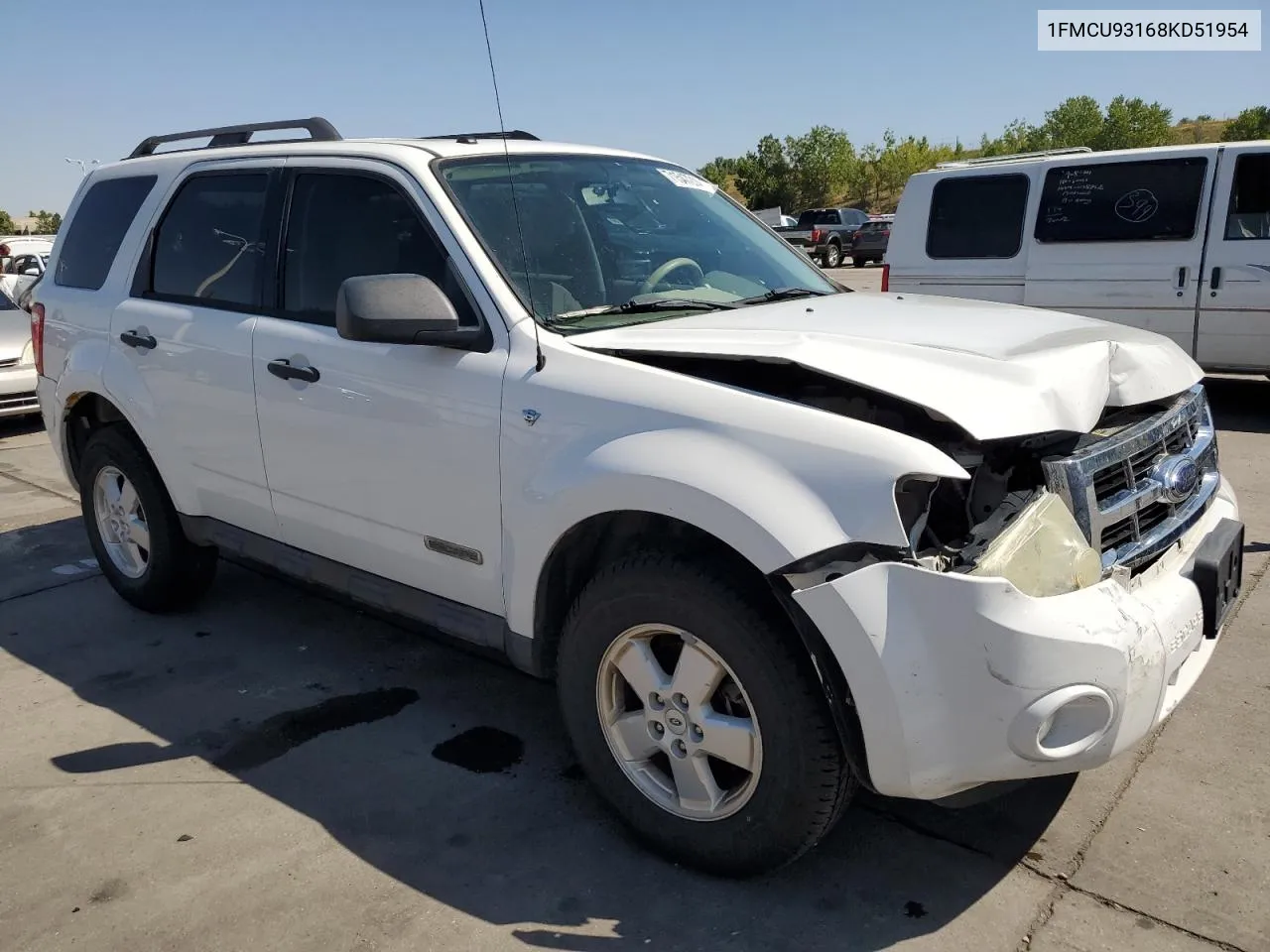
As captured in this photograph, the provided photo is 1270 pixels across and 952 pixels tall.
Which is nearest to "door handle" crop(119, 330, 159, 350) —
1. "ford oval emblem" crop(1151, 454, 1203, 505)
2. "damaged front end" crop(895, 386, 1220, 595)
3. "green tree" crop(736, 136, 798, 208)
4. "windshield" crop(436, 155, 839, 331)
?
"windshield" crop(436, 155, 839, 331)

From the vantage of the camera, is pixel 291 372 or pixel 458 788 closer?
pixel 458 788

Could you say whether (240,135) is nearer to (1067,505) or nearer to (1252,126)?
(1067,505)

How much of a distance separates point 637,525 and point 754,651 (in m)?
0.53

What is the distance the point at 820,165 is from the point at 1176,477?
82071 millimetres

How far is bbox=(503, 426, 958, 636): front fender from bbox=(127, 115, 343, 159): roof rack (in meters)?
2.01

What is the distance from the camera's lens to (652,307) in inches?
134

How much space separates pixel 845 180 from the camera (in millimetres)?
79750

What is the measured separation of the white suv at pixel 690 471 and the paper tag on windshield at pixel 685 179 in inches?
1.0

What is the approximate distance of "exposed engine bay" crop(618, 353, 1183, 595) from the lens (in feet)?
7.86

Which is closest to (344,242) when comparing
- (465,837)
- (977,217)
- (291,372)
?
(291,372)

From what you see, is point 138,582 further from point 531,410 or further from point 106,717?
point 531,410

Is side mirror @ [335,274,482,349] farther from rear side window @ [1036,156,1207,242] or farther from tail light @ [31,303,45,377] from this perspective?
rear side window @ [1036,156,1207,242]

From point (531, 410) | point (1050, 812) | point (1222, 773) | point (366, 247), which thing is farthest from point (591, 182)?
point (1222, 773)

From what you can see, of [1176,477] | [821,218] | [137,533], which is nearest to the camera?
[1176,477]
